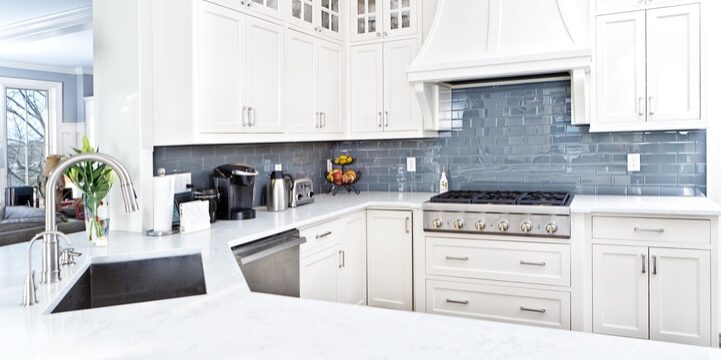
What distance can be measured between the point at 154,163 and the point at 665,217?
2.76 metres

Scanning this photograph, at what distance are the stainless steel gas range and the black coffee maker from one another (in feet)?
3.77

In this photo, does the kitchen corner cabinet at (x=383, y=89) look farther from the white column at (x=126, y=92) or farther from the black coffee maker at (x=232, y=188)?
the white column at (x=126, y=92)

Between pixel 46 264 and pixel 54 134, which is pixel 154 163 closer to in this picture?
pixel 54 134

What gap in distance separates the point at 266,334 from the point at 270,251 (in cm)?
146

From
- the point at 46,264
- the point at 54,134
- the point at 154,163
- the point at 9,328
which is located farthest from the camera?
the point at 154,163

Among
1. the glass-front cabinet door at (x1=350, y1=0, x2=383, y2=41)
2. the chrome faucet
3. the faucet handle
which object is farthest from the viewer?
the glass-front cabinet door at (x1=350, y1=0, x2=383, y2=41)

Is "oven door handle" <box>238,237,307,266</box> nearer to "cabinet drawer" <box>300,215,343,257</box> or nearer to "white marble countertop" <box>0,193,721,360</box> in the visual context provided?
"cabinet drawer" <box>300,215,343,257</box>

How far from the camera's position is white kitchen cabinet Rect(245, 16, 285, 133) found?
316 centimetres

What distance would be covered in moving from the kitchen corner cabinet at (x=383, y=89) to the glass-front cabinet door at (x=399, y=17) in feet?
0.24

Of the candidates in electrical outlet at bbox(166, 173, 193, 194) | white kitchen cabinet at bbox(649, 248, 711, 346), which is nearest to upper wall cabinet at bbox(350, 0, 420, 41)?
electrical outlet at bbox(166, 173, 193, 194)

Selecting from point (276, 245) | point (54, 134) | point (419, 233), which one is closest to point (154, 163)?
point (54, 134)

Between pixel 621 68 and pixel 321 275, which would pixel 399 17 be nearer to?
pixel 621 68

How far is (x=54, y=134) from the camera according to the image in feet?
8.54

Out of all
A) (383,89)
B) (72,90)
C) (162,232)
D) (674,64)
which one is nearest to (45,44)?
(72,90)
